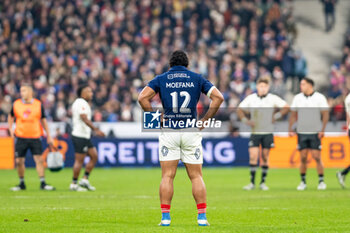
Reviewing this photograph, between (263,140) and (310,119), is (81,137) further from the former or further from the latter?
(310,119)

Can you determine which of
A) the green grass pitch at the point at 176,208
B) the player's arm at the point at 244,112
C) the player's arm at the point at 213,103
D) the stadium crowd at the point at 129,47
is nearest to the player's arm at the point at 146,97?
the player's arm at the point at 213,103

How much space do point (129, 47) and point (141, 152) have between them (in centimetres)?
818

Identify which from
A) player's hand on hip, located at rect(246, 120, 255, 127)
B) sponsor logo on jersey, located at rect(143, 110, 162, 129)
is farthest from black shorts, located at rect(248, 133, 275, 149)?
sponsor logo on jersey, located at rect(143, 110, 162, 129)

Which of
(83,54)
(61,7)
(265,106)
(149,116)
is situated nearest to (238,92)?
(83,54)

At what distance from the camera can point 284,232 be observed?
9.91 m

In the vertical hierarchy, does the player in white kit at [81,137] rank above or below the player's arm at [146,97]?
below

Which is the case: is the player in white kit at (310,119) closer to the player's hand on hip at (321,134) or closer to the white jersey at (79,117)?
the player's hand on hip at (321,134)

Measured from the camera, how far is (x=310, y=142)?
58.7ft

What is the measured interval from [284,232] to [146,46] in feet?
80.5

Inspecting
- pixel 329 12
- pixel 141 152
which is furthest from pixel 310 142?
pixel 329 12

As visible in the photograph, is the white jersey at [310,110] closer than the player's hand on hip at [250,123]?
Yes

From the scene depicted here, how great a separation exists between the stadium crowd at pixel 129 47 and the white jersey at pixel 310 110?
1184 centimetres

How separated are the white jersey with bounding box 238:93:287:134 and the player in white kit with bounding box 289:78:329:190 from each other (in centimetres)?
48

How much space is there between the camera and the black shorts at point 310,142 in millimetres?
17797
